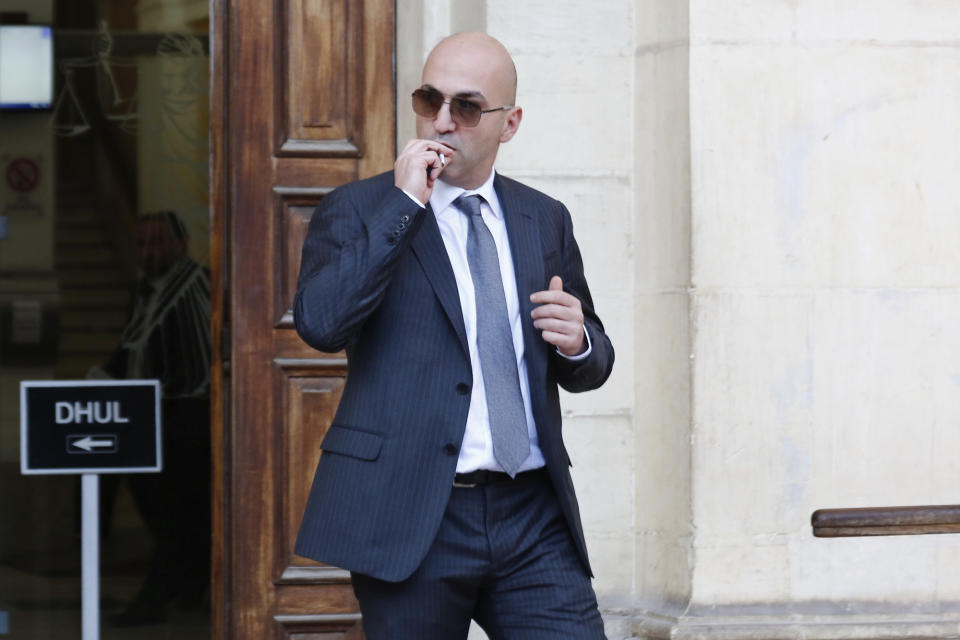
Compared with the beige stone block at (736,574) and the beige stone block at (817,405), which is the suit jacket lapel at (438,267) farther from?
the beige stone block at (736,574)

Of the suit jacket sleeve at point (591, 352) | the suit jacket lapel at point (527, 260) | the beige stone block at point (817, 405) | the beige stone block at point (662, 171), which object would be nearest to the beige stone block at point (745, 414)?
the beige stone block at point (817, 405)

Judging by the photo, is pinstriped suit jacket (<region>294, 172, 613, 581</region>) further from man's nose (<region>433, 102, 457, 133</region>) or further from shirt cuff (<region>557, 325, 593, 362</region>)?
man's nose (<region>433, 102, 457, 133</region>)

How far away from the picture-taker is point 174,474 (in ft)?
19.0

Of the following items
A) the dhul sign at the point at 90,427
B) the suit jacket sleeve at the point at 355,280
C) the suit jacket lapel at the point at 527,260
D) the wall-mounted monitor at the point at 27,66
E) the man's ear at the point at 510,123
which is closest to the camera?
the suit jacket sleeve at the point at 355,280

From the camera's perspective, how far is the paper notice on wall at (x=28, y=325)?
5891 mm

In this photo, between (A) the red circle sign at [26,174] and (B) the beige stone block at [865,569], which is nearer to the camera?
(B) the beige stone block at [865,569]

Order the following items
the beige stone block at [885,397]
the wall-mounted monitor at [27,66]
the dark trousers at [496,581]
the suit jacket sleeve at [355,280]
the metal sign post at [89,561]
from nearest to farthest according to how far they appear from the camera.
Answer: the suit jacket sleeve at [355,280] < the dark trousers at [496,581] < the metal sign post at [89,561] < the beige stone block at [885,397] < the wall-mounted monitor at [27,66]

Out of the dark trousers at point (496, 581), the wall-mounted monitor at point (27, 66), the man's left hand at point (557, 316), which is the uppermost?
the wall-mounted monitor at point (27, 66)

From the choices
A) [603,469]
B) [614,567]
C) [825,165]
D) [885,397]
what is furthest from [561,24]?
[614,567]

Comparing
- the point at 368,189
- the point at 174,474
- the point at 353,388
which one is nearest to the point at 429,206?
the point at 368,189

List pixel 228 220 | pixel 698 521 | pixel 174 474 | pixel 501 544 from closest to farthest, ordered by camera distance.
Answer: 1. pixel 501 544
2. pixel 698 521
3. pixel 228 220
4. pixel 174 474

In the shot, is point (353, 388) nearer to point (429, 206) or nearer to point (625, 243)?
point (429, 206)

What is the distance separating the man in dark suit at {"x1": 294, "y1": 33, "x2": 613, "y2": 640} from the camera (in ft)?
10.0

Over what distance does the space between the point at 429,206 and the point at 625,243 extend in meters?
2.19
